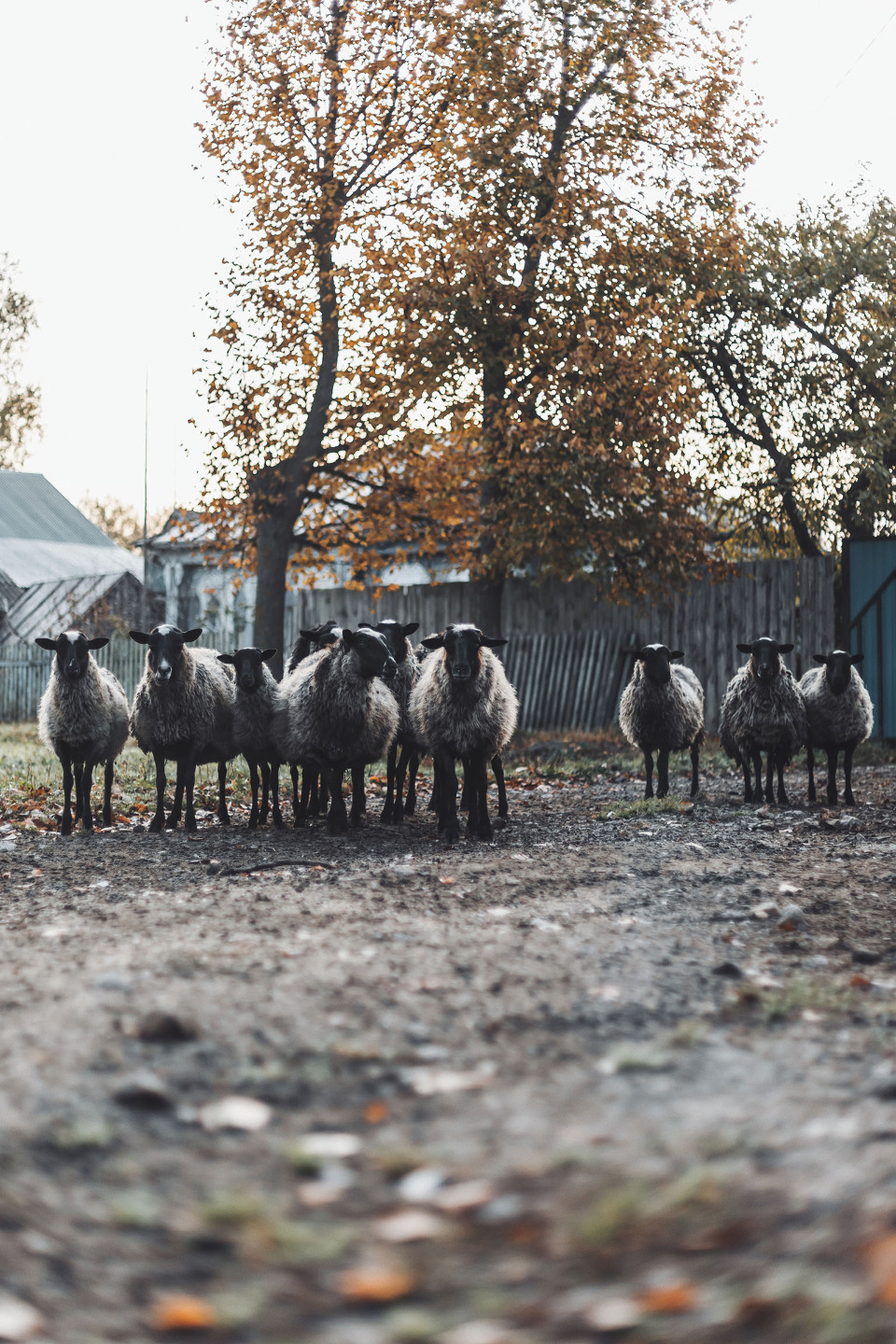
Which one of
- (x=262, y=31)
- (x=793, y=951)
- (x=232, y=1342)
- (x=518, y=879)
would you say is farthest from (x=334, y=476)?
(x=232, y=1342)

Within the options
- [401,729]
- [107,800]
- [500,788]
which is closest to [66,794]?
[107,800]

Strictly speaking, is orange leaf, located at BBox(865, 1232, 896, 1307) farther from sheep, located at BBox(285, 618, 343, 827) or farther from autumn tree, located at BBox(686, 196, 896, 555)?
autumn tree, located at BBox(686, 196, 896, 555)

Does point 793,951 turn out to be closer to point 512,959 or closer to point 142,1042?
point 512,959

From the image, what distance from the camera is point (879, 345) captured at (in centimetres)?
2208

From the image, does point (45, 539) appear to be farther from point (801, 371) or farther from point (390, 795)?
point (390, 795)

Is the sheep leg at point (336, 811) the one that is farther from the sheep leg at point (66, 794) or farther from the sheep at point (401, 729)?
the sheep leg at point (66, 794)

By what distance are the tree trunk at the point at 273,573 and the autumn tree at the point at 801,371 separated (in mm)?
8431

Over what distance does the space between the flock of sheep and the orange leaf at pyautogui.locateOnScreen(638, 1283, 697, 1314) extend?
717cm

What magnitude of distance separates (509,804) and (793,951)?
25.2 ft

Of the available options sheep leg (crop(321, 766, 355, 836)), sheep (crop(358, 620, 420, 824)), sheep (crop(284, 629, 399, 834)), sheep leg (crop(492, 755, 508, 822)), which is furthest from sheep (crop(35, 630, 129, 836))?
sheep leg (crop(492, 755, 508, 822))

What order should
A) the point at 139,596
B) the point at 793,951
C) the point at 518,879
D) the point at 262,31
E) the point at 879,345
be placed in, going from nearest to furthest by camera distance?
the point at 793,951 → the point at 518,879 → the point at 262,31 → the point at 879,345 → the point at 139,596

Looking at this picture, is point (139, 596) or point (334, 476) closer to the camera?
point (334, 476)

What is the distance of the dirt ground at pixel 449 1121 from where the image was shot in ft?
7.81

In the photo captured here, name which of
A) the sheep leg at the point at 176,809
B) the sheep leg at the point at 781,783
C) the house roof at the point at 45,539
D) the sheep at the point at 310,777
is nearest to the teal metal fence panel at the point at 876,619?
the sheep leg at the point at 781,783
